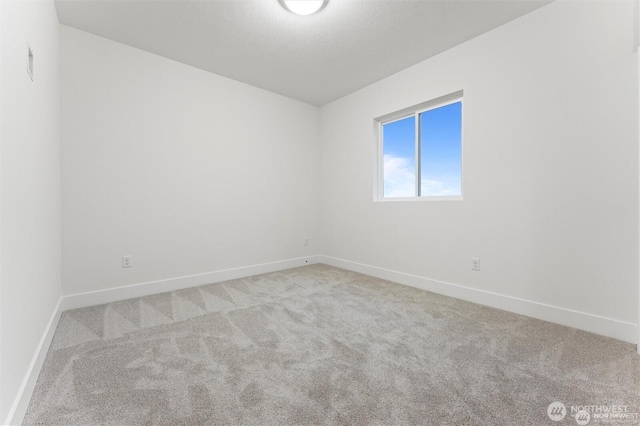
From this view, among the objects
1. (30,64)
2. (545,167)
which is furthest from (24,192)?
(545,167)

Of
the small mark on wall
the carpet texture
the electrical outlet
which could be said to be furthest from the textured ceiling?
the carpet texture

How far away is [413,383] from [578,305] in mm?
1600

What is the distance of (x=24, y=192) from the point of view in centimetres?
129

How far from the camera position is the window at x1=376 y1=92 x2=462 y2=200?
2.91m

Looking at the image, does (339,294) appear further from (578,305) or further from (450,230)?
(578,305)

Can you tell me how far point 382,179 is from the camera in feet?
12.0

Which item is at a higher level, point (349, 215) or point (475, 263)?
point (349, 215)

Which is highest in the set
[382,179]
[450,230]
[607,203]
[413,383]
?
[382,179]

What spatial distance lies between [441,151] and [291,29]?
1.98 meters

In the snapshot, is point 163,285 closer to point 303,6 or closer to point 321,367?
point 321,367

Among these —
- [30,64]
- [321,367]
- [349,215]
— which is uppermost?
[30,64]

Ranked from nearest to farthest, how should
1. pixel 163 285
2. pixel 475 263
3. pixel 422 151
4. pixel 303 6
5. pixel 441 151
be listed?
pixel 303 6
pixel 475 263
pixel 163 285
pixel 441 151
pixel 422 151

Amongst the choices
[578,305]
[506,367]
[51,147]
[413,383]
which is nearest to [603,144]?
[578,305]

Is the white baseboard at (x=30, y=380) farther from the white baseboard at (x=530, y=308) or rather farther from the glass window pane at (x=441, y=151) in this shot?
the glass window pane at (x=441, y=151)
